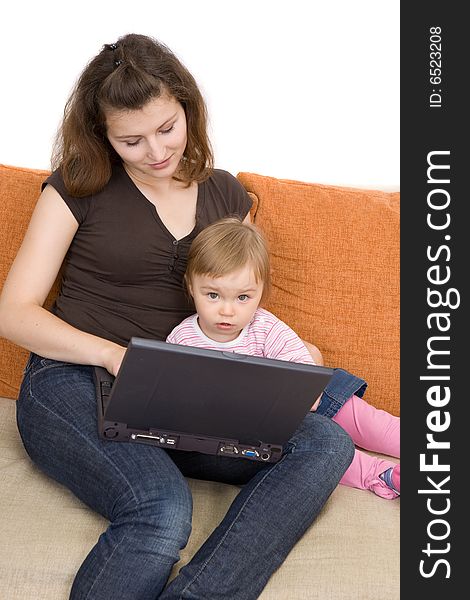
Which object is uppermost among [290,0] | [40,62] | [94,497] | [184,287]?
[290,0]

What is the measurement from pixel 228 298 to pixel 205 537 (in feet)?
1.59

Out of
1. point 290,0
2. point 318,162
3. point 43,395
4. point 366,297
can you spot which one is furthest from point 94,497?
point 290,0

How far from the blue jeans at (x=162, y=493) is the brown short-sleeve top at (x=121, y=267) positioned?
155mm

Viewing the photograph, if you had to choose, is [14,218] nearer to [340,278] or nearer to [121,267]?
[121,267]

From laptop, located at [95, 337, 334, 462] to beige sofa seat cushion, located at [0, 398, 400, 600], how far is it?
6.4 inches

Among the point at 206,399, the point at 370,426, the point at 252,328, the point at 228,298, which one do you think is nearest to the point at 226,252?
the point at 228,298

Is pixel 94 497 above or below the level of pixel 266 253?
below

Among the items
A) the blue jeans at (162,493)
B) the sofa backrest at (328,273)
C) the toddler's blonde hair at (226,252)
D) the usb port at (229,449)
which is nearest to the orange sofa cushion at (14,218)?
the sofa backrest at (328,273)

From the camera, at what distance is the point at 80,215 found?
6.89ft

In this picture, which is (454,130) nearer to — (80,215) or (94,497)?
(80,215)

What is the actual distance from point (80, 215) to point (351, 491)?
2.68ft

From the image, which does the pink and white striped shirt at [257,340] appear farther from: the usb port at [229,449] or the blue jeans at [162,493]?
the usb port at [229,449]

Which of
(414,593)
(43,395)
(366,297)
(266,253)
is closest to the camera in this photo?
(414,593)

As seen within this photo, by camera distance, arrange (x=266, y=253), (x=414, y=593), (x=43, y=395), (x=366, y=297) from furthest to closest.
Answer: (x=366, y=297) → (x=266, y=253) → (x=43, y=395) → (x=414, y=593)
